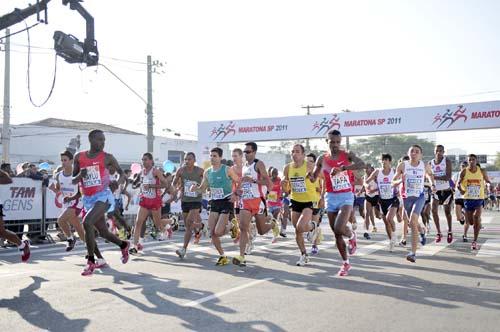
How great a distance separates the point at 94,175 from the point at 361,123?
18695 millimetres

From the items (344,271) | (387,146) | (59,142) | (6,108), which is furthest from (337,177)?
(387,146)

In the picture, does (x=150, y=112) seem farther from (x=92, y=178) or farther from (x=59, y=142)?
(x=59, y=142)

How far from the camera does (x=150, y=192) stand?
10562 millimetres

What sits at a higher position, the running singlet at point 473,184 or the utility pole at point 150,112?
the utility pole at point 150,112

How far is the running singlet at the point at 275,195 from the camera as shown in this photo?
50.2ft

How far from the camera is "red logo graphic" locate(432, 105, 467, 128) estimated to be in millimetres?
22672

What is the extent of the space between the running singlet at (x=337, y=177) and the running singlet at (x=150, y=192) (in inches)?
152

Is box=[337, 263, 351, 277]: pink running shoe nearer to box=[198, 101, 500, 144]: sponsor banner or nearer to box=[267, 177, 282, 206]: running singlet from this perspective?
box=[267, 177, 282, 206]: running singlet

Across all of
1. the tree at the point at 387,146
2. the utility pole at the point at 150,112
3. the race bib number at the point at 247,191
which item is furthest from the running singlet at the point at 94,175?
the tree at the point at 387,146

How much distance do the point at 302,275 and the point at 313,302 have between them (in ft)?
6.38

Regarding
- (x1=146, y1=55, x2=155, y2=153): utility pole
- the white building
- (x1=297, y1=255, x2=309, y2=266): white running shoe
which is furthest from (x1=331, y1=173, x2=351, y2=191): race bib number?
the white building

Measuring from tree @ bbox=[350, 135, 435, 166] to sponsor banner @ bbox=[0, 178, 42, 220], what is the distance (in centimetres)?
A: 8001

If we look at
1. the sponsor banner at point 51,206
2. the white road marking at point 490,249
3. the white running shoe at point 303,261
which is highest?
the sponsor banner at point 51,206

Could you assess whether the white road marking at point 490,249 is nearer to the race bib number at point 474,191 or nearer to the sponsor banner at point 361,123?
the race bib number at point 474,191
